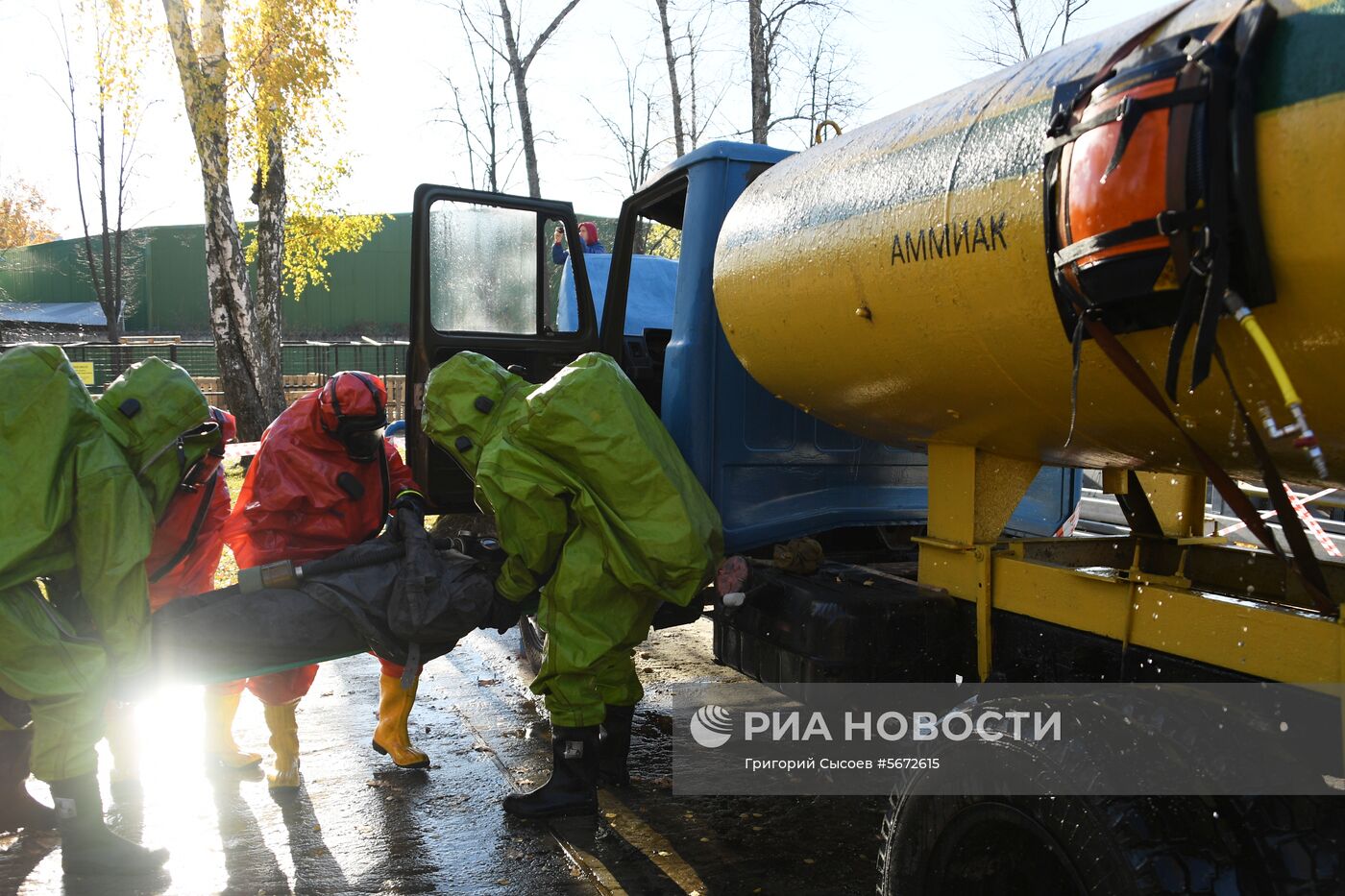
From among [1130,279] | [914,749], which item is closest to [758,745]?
[914,749]

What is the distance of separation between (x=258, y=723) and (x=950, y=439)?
371 cm

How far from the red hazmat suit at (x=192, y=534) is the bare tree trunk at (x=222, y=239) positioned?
24.1 ft

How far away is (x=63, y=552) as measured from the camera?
10.7 ft

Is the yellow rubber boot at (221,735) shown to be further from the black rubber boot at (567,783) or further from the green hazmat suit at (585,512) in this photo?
the green hazmat suit at (585,512)

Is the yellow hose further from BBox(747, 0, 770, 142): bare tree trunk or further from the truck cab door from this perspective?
BBox(747, 0, 770, 142): bare tree trunk

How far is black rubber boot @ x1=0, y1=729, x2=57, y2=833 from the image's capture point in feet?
12.2

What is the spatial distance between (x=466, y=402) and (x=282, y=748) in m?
1.66

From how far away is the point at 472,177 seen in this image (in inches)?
948

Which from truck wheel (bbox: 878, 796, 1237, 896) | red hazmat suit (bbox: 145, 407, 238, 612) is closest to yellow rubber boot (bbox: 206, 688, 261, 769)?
red hazmat suit (bbox: 145, 407, 238, 612)

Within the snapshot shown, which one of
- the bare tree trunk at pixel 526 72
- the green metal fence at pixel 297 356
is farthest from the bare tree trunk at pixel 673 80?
the green metal fence at pixel 297 356

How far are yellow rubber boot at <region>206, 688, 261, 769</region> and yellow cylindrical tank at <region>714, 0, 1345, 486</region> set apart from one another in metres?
2.70

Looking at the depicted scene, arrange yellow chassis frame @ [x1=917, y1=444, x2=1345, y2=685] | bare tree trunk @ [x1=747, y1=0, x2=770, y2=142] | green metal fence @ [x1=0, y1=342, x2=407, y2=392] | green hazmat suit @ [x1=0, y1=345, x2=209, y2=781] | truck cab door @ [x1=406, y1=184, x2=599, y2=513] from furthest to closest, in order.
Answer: green metal fence @ [x1=0, y1=342, x2=407, y2=392] < bare tree trunk @ [x1=747, y1=0, x2=770, y2=142] < truck cab door @ [x1=406, y1=184, x2=599, y2=513] < green hazmat suit @ [x1=0, y1=345, x2=209, y2=781] < yellow chassis frame @ [x1=917, y1=444, x2=1345, y2=685]

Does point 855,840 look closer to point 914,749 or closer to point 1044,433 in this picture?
point 914,749

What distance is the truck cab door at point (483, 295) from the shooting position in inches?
181
